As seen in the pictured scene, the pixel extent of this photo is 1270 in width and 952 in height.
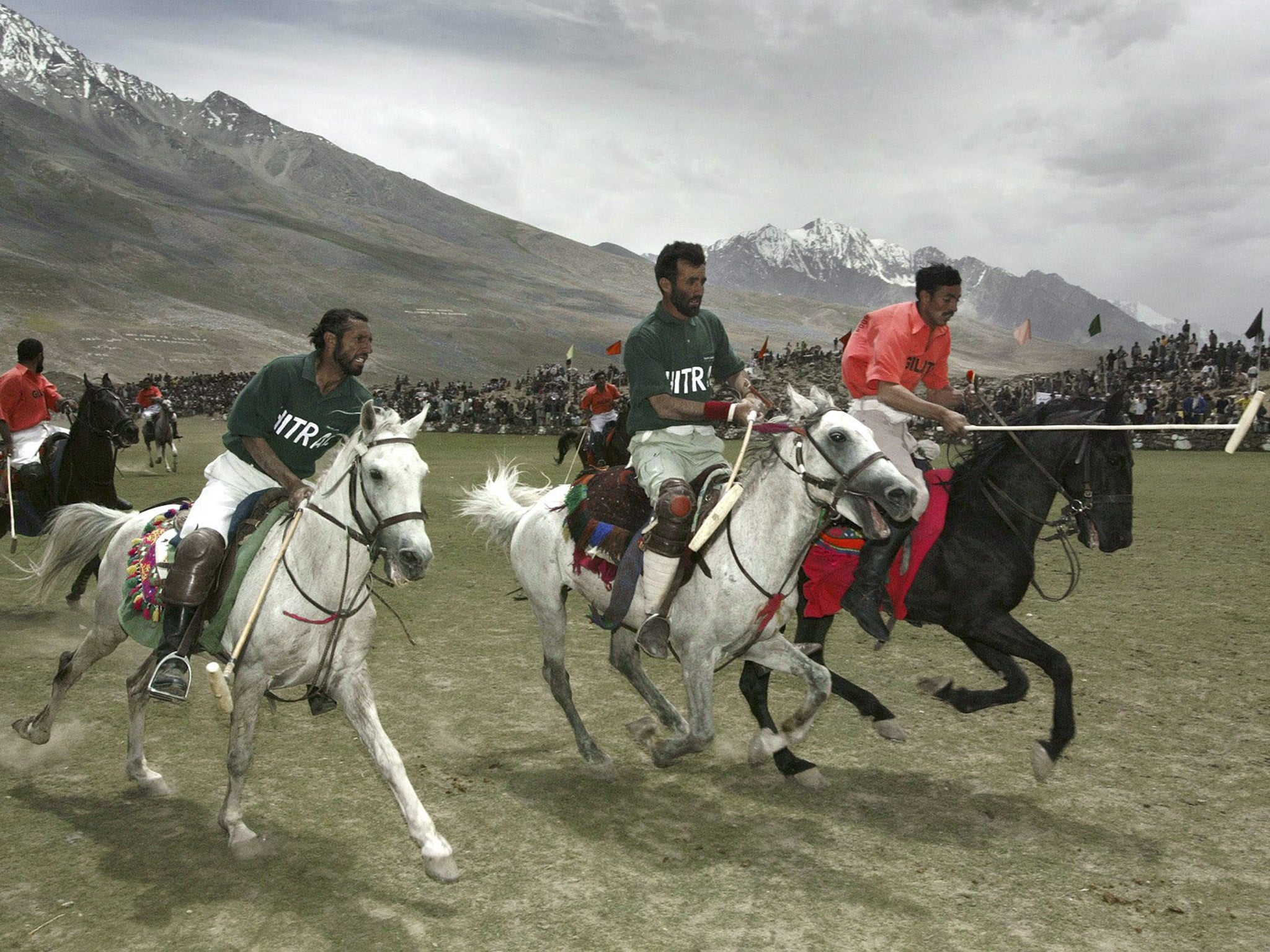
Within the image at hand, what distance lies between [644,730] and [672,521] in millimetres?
1554

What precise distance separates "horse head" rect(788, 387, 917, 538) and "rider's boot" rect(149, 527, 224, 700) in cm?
336

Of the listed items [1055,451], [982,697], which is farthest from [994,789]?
[1055,451]

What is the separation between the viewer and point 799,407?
5715 mm

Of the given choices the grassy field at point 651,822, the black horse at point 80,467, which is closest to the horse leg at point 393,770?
the grassy field at point 651,822

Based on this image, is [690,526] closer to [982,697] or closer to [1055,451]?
[982,697]

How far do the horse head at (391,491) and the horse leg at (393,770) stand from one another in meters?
0.77

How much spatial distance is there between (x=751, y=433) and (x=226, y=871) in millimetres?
3749

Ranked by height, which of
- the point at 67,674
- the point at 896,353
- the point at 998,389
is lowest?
the point at 67,674

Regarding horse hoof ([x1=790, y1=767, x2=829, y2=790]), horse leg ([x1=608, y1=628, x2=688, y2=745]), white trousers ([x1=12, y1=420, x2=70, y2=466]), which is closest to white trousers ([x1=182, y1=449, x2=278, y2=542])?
horse leg ([x1=608, y1=628, x2=688, y2=745])

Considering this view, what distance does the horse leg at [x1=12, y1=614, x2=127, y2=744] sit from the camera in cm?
619

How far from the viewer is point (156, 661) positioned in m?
5.57

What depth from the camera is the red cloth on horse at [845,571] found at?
668 centimetres

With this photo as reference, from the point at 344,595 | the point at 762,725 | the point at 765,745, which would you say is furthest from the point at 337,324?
the point at 762,725

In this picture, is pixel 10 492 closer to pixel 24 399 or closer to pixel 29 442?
pixel 29 442
